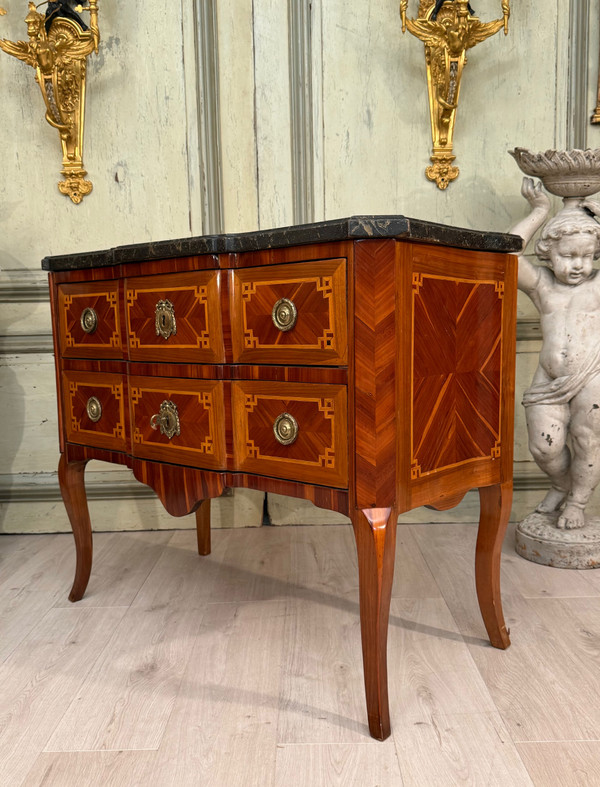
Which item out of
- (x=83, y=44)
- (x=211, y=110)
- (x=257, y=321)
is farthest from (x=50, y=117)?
(x=257, y=321)

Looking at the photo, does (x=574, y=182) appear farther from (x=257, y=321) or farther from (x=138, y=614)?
(x=138, y=614)

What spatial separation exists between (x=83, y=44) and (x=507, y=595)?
97.8 inches

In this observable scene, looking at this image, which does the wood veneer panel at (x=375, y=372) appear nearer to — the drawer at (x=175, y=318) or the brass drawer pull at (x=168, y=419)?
the drawer at (x=175, y=318)

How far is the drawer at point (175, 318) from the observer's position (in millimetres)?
1574

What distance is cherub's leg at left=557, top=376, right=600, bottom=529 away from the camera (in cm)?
235

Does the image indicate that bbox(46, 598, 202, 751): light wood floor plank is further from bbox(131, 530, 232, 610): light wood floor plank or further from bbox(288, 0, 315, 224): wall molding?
bbox(288, 0, 315, 224): wall molding

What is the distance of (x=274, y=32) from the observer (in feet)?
8.76

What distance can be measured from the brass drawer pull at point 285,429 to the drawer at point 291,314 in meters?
0.12

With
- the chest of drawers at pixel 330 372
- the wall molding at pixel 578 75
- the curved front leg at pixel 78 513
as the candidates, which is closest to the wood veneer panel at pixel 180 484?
the chest of drawers at pixel 330 372

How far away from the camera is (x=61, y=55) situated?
101 inches

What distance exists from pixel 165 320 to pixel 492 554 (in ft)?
3.38

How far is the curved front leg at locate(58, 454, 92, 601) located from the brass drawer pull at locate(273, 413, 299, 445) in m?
0.86

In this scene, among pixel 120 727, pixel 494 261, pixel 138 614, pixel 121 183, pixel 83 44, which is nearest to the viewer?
pixel 120 727

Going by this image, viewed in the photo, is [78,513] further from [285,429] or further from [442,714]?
[442,714]
